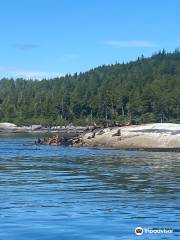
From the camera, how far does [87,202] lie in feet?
78.1

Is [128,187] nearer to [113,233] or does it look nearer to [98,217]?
[98,217]

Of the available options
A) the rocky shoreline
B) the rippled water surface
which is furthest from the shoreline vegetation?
the rippled water surface

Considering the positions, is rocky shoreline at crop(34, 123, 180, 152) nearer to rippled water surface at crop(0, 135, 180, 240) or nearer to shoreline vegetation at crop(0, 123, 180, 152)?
shoreline vegetation at crop(0, 123, 180, 152)

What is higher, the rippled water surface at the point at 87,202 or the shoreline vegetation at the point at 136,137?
the shoreline vegetation at the point at 136,137

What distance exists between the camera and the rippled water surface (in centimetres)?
1811

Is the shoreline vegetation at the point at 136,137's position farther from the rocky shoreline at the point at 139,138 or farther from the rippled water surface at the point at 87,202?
the rippled water surface at the point at 87,202

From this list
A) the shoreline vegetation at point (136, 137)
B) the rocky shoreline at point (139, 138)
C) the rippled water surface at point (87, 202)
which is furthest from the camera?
the shoreline vegetation at point (136, 137)

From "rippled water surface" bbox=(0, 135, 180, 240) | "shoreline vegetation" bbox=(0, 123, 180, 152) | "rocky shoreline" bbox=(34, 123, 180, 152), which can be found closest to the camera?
"rippled water surface" bbox=(0, 135, 180, 240)

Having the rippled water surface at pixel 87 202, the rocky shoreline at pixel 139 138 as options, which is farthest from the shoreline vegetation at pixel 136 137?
the rippled water surface at pixel 87 202

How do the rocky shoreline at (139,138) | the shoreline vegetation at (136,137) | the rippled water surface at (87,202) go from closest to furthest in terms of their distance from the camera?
the rippled water surface at (87,202), the rocky shoreline at (139,138), the shoreline vegetation at (136,137)

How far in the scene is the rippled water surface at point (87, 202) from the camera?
18109mm

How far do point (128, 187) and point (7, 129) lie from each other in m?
169

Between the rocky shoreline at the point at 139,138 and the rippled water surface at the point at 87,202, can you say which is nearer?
the rippled water surface at the point at 87,202

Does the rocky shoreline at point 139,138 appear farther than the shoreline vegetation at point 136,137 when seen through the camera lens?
No
